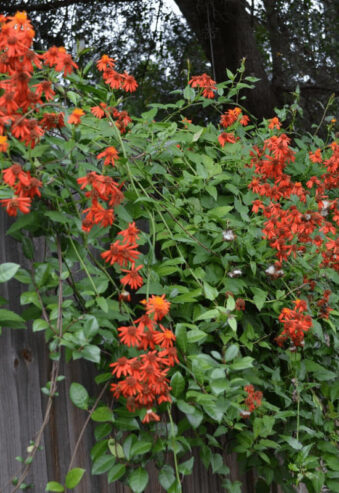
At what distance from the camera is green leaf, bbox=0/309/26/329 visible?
165 centimetres

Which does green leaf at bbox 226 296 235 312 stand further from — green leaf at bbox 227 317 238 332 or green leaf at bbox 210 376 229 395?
green leaf at bbox 210 376 229 395

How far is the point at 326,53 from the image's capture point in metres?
7.01

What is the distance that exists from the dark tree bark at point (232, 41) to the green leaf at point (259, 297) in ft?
13.1

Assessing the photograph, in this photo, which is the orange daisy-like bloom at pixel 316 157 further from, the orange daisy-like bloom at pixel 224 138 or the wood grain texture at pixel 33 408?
the wood grain texture at pixel 33 408

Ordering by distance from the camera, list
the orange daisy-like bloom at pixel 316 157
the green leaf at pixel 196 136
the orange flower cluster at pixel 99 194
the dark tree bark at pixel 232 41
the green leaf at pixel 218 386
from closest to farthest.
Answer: the orange flower cluster at pixel 99 194 → the green leaf at pixel 218 386 → the green leaf at pixel 196 136 → the orange daisy-like bloom at pixel 316 157 → the dark tree bark at pixel 232 41

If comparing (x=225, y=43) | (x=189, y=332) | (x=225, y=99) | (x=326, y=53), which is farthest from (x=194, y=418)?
(x=326, y=53)

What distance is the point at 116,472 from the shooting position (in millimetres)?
1793

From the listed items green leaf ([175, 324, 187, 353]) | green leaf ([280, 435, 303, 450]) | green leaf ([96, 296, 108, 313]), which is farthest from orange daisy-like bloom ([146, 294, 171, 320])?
green leaf ([280, 435, 303, 450])

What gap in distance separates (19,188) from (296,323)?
38.8 inches

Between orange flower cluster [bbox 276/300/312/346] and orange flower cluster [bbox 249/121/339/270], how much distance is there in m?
0.22

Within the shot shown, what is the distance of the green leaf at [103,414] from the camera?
70.7 inches

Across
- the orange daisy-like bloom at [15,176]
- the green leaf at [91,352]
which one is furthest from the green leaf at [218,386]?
the orange daisy-like bloom at [15,176]

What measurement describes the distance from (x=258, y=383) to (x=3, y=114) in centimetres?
122

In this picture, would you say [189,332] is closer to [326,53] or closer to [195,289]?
[195,289]
